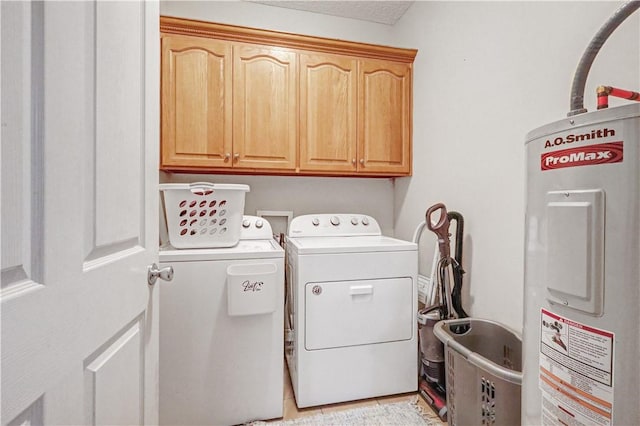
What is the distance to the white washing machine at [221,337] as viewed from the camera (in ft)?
4.86

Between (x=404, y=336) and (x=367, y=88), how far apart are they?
1729mm

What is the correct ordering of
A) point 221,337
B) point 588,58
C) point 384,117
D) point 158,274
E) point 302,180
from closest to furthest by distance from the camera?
point 588,58 < point 158,274 < point 221,337 < point 384,117 < point 302,180

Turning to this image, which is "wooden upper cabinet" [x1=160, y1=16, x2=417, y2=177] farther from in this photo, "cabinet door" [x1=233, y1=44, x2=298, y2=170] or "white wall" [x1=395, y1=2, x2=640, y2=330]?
"white wall" [x1=395, y1=2, x2=640, y2=330]

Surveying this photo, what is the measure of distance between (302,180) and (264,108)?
0.66 metres

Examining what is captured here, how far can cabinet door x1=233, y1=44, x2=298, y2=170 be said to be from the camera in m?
2.03

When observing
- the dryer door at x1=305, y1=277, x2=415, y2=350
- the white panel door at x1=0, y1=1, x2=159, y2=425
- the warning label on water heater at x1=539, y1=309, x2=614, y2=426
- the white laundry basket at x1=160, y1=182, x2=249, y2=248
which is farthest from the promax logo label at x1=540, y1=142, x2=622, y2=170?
the white laundry basket at x1=160, y1=182, x2=249, y2=248

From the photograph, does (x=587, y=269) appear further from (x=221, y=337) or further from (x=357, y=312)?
(x=221, y=337)

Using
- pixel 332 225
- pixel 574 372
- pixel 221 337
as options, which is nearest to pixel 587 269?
pixel 574 372

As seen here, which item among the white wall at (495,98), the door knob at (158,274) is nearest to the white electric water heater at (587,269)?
the white wall at (495,98)

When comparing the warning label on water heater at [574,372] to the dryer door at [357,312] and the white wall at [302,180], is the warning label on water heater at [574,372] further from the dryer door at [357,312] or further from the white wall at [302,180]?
the white wall at [302,180]

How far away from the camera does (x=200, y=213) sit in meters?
1.63

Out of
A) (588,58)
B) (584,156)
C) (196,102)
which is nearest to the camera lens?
(584,156)

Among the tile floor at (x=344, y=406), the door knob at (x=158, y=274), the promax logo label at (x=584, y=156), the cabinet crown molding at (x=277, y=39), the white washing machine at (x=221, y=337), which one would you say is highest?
the cabinet crown molding at (x=277, y=39)

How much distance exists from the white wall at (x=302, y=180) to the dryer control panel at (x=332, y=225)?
0.21m
